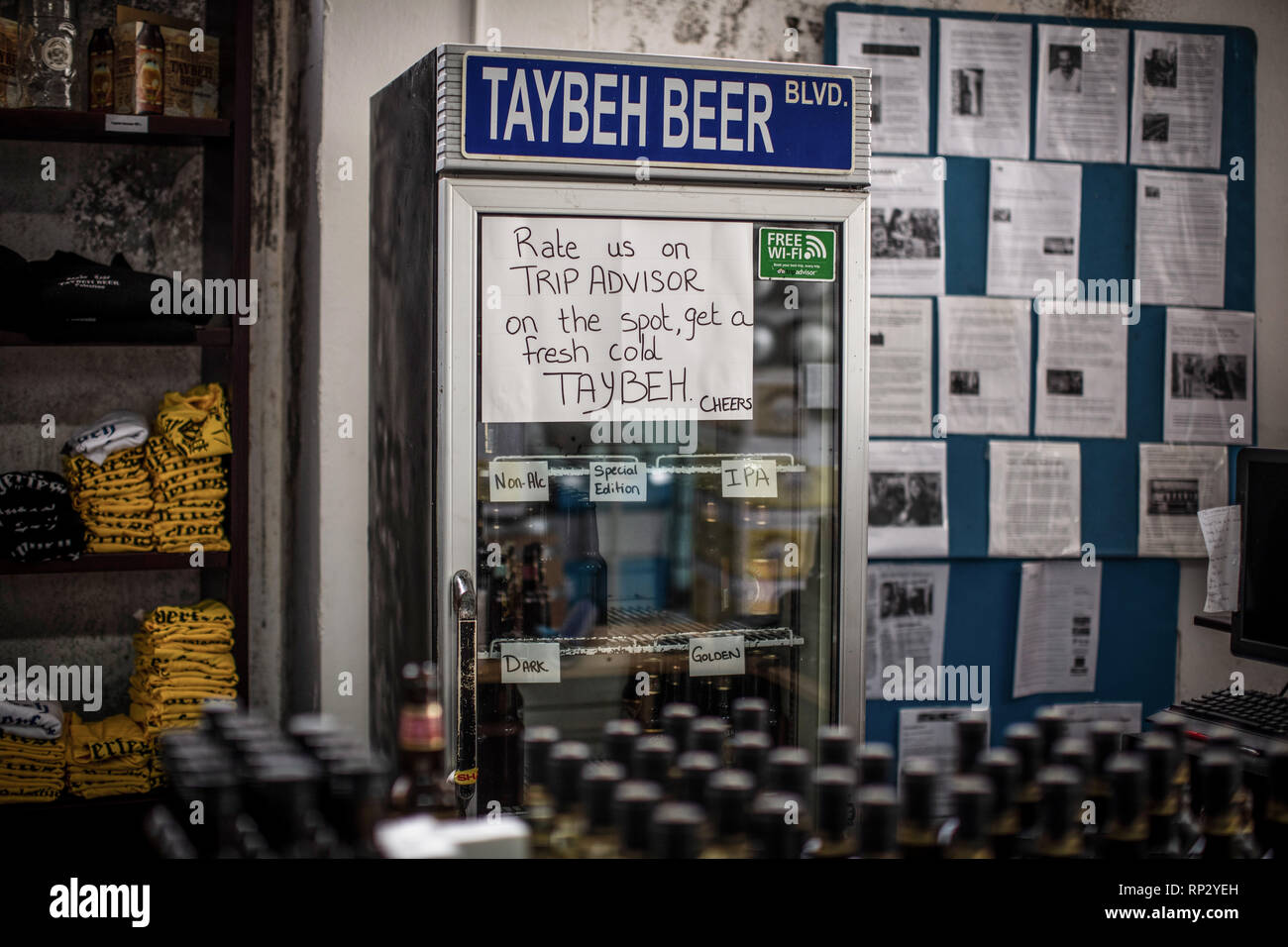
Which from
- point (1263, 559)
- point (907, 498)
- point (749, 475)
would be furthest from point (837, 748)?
point (907, 498)

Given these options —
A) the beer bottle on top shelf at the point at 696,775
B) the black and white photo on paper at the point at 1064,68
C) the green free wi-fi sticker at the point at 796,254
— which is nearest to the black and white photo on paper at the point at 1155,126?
the black and white photo on paper at the point at 1064,68

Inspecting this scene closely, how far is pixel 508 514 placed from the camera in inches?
101

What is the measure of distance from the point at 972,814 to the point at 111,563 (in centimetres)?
232

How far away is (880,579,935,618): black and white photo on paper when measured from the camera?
11.1 feet

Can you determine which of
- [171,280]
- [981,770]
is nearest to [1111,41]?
[171,280]

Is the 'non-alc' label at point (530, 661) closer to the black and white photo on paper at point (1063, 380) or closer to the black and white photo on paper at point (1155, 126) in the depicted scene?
the black and white photo on paper at point (1063, 380)

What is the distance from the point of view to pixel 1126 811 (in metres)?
1.06

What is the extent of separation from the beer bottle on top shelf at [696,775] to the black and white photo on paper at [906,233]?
8.12ft

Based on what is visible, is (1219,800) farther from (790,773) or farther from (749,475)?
(749,475)

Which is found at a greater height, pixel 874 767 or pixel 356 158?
pixel 356 158

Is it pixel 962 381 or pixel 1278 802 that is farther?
pixel 962 381

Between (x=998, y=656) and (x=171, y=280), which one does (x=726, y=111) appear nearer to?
(x=171, y=280)

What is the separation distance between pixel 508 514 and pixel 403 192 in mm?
752

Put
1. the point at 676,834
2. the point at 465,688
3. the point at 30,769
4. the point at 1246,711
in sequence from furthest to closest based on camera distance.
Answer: the point at 30,769
the point at 465,688
the point at 1246,711
the point at 676,834
